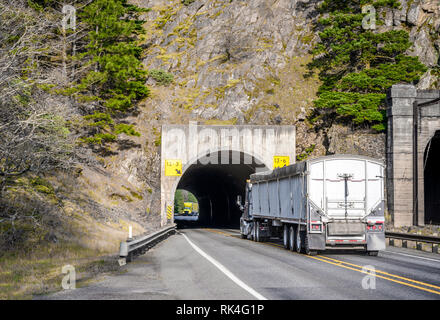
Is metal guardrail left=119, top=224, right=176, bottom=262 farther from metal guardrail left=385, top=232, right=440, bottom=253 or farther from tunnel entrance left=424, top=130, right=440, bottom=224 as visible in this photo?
tunnel entrance left=424, top=130, right=440, bottom=224

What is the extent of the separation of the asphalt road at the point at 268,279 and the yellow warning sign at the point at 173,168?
22932mm

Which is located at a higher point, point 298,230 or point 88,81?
point 88,81

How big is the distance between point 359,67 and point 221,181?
65.1 ft

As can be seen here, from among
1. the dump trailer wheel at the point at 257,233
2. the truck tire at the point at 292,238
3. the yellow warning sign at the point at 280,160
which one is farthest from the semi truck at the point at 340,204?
the yellow warning sign at the point at 280,160

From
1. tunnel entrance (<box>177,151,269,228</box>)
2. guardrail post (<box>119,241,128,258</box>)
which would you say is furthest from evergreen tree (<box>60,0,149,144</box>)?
guardrail post (<box>119,241,128,258</box>)

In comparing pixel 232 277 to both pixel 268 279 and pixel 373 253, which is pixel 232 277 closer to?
pixel 268 279

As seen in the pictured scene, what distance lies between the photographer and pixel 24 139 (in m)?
13.8

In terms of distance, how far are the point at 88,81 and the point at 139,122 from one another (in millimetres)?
8698

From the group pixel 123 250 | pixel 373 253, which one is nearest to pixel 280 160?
pixel 373 253

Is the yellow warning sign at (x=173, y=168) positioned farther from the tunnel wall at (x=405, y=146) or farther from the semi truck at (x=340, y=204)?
the semi truck at (x=340, y=204)

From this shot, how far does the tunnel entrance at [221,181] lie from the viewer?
41531 millimetres

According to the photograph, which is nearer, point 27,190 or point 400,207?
point 27,190

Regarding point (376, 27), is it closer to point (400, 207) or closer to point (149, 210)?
point (400, 207)
